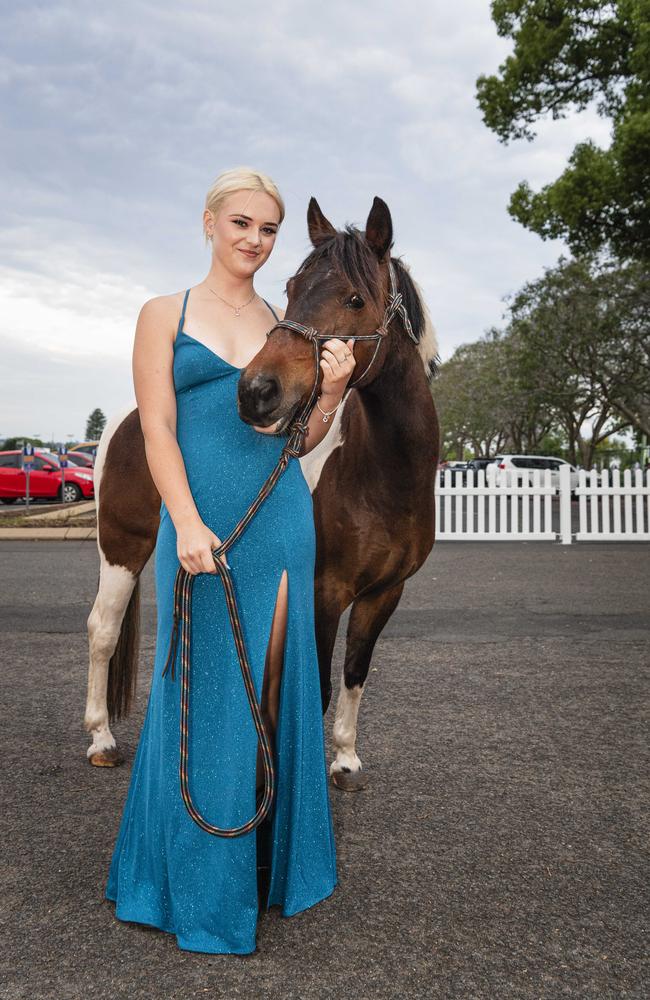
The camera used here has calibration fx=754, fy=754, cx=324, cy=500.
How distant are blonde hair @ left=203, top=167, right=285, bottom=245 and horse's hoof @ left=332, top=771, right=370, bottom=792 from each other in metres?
2.30

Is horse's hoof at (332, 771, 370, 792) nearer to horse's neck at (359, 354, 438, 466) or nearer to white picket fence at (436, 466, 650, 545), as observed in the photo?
horse's neck at (359, 354, 438, 466)

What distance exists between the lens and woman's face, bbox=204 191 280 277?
82.8 inches

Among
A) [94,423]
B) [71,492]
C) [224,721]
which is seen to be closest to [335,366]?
[224,721]

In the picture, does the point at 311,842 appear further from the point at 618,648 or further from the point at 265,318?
→ the point at 618,648

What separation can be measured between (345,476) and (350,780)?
1.29 m

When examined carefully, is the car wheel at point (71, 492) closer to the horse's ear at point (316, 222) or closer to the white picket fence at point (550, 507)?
the white picket fence at point (550, 507)

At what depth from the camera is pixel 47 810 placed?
9.69ft

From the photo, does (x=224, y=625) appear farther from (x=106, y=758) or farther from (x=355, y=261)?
(x=106, y=758)

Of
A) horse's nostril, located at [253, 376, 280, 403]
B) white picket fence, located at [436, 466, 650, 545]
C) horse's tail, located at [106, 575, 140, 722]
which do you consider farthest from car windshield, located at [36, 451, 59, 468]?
horse's nostril, located at [253, 376, 280, 403]

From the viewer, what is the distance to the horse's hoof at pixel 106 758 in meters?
3.44

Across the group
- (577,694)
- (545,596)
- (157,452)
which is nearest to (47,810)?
(157,452)

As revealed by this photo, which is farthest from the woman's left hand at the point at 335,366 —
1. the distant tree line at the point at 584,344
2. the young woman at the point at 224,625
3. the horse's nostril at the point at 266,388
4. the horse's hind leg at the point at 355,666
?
the distant tree line at the point at 584,344

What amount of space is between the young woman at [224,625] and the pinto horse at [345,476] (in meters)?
0.18

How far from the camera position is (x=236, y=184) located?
210 cm
